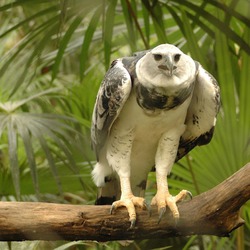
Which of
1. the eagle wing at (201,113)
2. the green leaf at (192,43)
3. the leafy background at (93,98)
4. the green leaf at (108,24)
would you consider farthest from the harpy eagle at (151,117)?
the green leaf at (108,24)

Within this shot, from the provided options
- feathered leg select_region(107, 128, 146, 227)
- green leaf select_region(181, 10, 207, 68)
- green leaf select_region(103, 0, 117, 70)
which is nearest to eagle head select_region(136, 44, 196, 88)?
feathered leg select_region(107, 128, 146, 227)

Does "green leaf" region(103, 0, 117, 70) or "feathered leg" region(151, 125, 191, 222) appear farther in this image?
"green leaf" region(103, 0, 117, 70)

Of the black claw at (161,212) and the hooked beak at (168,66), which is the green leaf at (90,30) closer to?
the hooked beak at (168,66)

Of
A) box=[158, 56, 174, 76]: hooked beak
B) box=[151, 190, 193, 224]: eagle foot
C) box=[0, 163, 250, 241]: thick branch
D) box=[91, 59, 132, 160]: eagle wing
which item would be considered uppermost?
box=[158, 56, 174, 76]: hooked beak

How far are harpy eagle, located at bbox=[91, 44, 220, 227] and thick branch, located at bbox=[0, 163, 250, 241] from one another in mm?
39

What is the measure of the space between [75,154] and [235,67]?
2.61ft

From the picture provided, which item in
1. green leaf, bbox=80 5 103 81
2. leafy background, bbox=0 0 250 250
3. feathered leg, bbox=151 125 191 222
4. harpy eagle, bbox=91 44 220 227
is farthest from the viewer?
green leaf, bbox=80 5 103 81

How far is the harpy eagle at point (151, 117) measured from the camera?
6.33 ft

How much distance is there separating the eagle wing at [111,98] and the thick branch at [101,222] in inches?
13.5

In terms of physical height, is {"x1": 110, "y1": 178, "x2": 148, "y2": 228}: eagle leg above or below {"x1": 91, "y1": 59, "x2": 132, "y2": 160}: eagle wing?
below

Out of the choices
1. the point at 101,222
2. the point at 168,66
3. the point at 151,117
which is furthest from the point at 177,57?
the point at 101,222

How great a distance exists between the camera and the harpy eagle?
6.33 ft

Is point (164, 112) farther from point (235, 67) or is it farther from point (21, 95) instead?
point (21, 95)

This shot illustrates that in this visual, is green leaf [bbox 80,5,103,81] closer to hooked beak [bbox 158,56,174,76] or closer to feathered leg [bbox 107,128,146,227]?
feathered leg [bbox 107,128,146,227]
